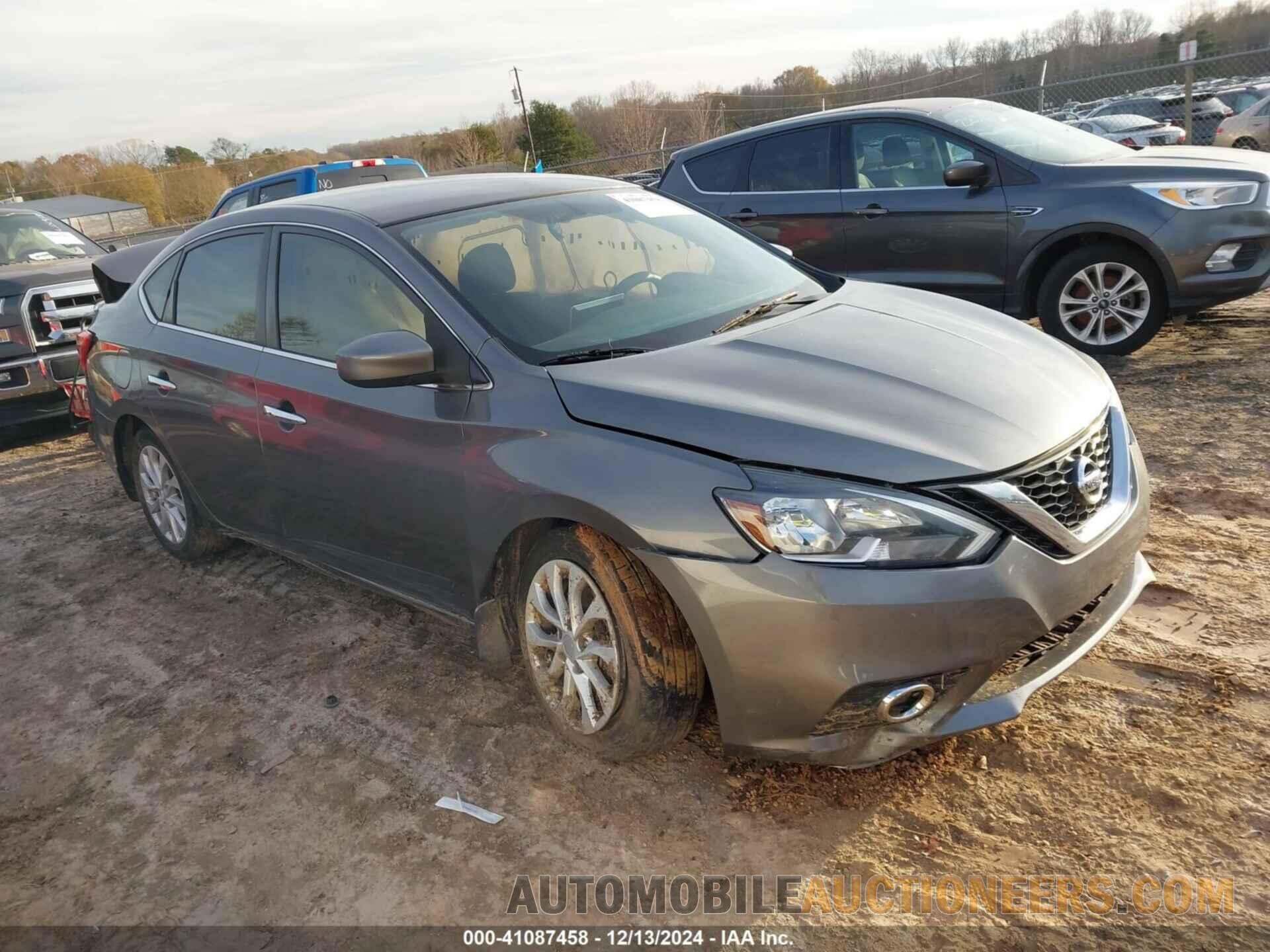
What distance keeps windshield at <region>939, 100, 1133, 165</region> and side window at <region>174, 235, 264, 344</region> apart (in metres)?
4.78

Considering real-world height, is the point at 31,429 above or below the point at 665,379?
below

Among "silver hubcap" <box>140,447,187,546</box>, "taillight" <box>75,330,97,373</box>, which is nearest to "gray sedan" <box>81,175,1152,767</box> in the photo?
"silver hubcap" <box>140,447,187,546</box>

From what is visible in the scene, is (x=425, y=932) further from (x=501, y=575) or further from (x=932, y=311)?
(x=932, y=311)

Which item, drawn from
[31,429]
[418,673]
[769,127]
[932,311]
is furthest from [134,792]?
[31,429]

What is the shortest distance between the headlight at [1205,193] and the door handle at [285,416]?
5131mm

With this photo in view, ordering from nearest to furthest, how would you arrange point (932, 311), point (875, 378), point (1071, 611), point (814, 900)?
point (814, 900), point (1071, 611), point (875, 378), point (932, 311)

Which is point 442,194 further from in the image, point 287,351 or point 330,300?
point 287,351

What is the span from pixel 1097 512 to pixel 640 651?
1298 mm

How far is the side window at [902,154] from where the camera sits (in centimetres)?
667

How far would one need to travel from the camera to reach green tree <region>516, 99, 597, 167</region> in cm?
4150

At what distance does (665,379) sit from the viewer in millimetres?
2826

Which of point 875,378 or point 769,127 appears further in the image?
point 769,127

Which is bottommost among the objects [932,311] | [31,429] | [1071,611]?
[31,429]

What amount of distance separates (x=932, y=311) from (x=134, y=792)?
3.13 meters
